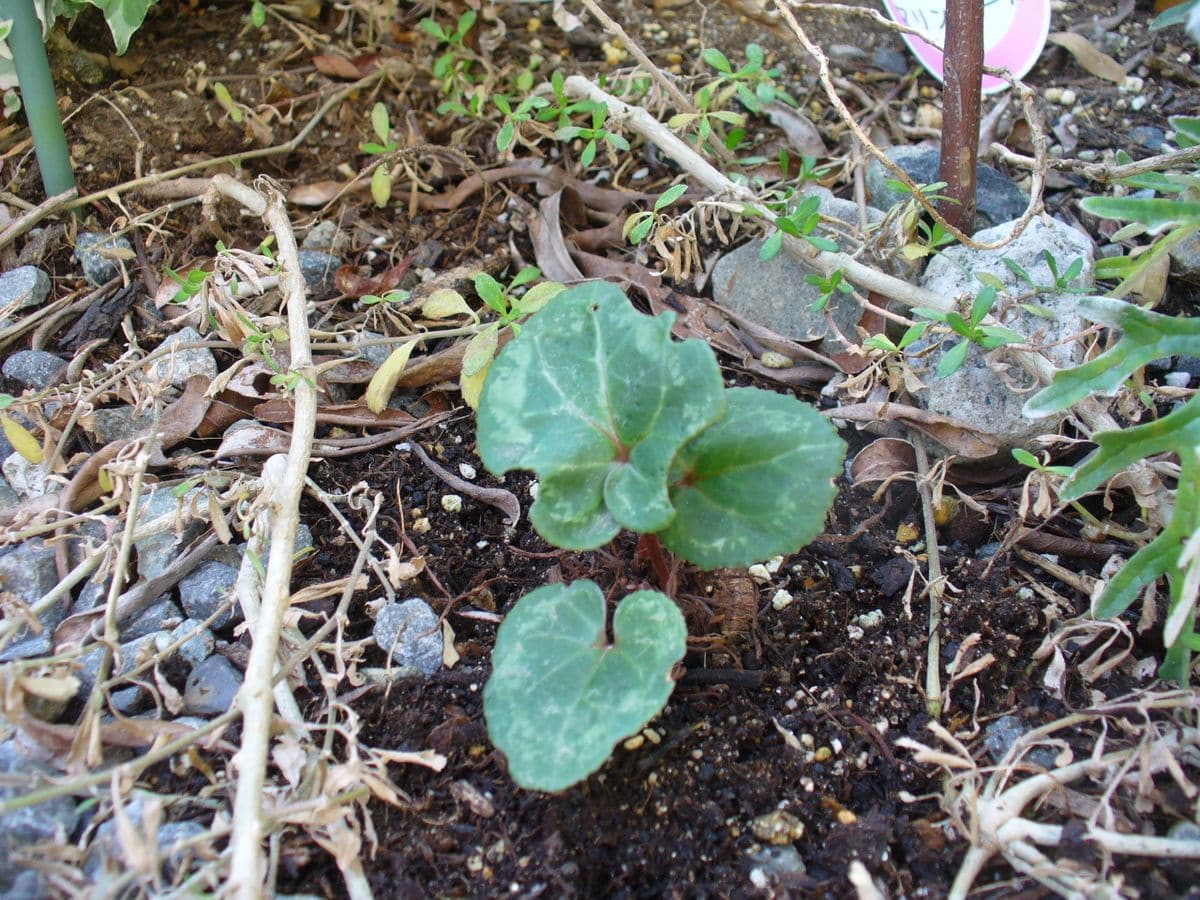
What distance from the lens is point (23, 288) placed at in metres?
2.07

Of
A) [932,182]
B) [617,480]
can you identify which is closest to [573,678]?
[617,480]

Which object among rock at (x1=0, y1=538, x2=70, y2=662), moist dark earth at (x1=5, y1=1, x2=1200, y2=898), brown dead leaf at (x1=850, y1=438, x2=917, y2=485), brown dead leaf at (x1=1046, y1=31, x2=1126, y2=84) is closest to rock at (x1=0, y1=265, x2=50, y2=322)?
moist dark earth at (x1=5, y1=1, x2=1200, y2=898)

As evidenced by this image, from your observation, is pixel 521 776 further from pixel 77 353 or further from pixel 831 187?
pixel 831 187

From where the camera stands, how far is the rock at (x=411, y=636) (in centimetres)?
150

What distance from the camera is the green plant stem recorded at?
201 cm

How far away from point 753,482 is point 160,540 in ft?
3.15

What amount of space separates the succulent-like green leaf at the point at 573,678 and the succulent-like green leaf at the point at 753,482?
10cm

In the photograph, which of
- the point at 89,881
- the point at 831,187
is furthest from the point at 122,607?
the point at 831,187

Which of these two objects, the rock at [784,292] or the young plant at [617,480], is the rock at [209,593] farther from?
the rock at [784,292]

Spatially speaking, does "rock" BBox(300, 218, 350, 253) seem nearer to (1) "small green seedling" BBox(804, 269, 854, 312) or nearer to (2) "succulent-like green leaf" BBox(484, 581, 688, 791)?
(1) "small green seedling" BBox(804, 269, 854, 312)

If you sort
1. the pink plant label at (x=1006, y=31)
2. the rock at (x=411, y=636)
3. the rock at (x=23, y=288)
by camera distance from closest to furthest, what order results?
the rock at (x=411, y=636) → the rock at (x=23, y=288) → the pink plant label at (x=1006, y=31)

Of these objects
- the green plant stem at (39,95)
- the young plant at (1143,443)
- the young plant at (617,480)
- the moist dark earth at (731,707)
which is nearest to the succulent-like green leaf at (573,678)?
the young plant at (617,480)

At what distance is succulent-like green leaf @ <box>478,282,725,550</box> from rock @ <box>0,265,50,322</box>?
49.0 inches

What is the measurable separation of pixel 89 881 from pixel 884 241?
158 cm
